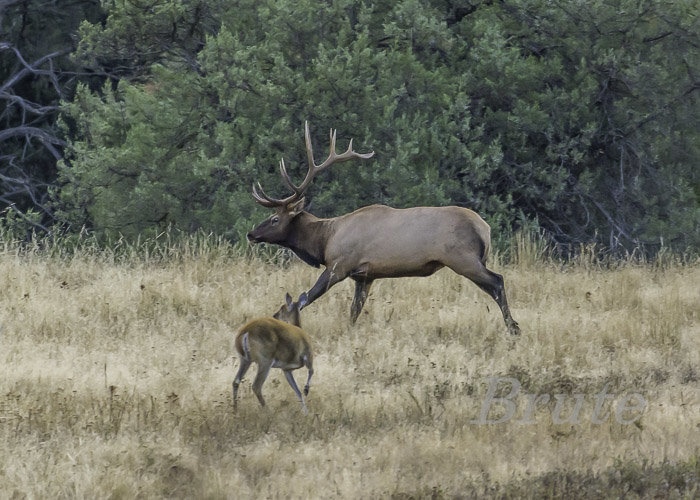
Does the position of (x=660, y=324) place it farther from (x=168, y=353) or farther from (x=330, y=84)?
(x=330, y=84)

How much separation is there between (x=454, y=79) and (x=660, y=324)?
801cm

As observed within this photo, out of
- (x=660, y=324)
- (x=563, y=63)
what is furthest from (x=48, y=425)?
(x=563, y=63)

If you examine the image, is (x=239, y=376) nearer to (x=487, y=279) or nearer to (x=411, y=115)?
(x=487, y=279)

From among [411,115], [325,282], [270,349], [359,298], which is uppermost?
[270,349]

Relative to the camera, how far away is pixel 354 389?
760cm

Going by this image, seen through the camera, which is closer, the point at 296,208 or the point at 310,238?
the point at 310,238

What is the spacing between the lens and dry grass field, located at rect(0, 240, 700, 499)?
579 centimetres

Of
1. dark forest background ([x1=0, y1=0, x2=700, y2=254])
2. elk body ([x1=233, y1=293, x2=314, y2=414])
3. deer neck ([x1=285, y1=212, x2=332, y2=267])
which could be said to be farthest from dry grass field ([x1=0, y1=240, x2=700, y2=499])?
dark forest background ([x1=0, y1=0, x2=700, y2=254])

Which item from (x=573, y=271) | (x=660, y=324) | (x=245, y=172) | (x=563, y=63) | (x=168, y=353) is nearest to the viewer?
(x=168, y=353)

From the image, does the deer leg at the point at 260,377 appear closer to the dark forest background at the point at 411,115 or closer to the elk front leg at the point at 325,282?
the elk front leg at the point at 325,282

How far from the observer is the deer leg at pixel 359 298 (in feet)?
32.7

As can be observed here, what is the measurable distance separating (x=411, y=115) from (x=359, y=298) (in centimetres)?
716

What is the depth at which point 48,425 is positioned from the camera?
659 cm

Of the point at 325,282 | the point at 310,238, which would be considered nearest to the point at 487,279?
the point at 325,282
